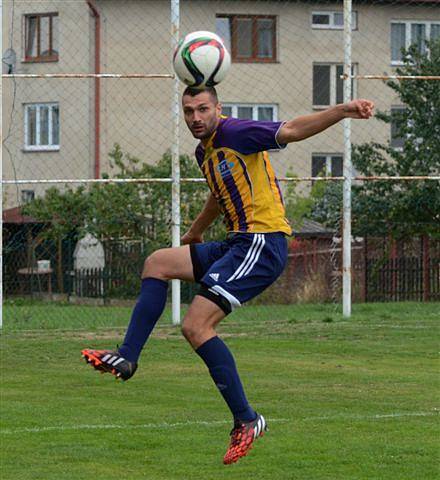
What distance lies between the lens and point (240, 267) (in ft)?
27.4

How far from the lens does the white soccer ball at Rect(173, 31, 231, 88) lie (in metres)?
8.41

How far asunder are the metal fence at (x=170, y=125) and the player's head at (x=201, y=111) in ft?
38.5

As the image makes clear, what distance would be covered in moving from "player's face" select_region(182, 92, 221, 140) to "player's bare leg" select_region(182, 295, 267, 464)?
1.07m

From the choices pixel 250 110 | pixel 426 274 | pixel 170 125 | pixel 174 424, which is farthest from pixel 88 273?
pixel 174 424

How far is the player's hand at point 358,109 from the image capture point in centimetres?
773

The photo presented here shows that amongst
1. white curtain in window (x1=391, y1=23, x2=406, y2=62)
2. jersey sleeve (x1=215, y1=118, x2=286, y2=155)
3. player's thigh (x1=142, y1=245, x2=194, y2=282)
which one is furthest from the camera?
white curtain in window (x1=391, y1=23, x2=406, y2=62)

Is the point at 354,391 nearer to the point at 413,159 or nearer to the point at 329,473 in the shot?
the point at 329,473

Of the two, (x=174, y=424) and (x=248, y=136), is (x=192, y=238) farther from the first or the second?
(x=174, y=424)

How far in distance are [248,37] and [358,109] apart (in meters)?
34.2

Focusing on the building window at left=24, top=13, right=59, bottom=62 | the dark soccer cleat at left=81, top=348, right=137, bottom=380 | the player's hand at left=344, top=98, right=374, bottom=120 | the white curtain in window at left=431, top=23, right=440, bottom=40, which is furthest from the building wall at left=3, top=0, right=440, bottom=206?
the player's hand at left=344, top=98, right=374, bottom=120

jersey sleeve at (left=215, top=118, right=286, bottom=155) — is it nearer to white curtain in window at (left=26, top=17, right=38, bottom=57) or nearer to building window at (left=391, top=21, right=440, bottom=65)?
white curtain in window at (left=26, top=17, right=38, bottom=57)

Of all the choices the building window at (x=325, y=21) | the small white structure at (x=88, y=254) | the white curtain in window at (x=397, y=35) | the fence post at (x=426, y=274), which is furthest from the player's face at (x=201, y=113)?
the white curtain in window at (x=397, y=35)

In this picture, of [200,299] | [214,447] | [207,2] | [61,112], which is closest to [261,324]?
[214,447]

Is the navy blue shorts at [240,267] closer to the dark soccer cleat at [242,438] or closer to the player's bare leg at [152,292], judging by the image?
the player's bare leg at [152,292]
